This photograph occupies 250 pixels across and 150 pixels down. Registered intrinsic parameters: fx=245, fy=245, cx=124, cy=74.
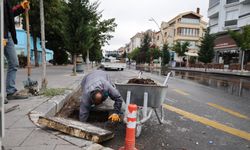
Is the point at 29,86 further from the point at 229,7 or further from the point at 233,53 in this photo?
the point at 229,7

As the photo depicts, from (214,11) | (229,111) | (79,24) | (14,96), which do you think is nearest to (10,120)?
(14,96)

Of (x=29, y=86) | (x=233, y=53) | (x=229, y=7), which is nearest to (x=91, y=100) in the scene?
(x=29, y=86)

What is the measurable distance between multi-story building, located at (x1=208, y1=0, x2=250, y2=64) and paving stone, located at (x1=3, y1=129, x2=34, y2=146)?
33631 mm

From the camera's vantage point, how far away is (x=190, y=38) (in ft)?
221

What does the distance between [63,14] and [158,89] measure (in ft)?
38.3

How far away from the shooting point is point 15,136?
10.7 feet

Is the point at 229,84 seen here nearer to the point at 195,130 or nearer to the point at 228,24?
the point at 195,130

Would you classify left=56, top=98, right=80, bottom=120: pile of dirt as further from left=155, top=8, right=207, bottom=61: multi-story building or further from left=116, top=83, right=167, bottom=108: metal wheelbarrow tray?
left=155, top=8, right=207, bottom=61: multi-story building

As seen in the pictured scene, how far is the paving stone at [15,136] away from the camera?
304 centimetres

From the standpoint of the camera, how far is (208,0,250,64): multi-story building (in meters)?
34.0

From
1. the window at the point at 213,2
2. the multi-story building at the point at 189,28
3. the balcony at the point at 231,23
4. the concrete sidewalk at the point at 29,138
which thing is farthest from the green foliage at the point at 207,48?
the concrete sidewalk at the point at 29,138

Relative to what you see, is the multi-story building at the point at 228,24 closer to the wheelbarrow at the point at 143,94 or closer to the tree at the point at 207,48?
the tree at the point at 207,48

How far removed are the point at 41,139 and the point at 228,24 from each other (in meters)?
39.3

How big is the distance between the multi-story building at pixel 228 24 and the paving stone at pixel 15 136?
1324 inches
